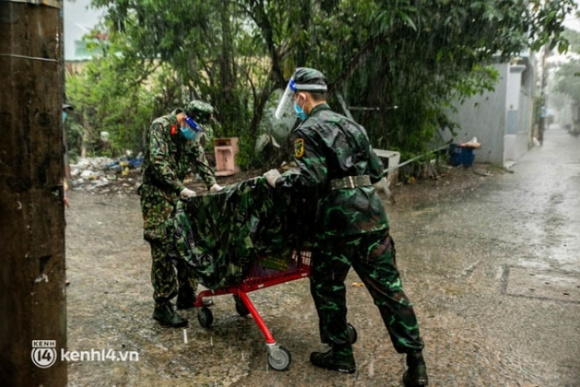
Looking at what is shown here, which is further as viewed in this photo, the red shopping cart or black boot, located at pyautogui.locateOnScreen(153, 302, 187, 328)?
black boot, located at pyautogui.locateOnScreen(153, 302, 187, 328)

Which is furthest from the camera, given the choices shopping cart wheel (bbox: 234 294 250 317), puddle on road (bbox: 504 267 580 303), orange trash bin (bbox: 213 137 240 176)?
orange trash bin (bbox: 213 137 240 176)

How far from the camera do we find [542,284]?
4.93m

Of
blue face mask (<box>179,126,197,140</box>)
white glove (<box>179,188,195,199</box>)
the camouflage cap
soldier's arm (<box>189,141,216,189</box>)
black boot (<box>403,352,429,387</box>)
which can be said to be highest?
the camouflage cap

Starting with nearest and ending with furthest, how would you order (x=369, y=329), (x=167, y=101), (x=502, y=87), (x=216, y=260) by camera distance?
1. (x=216, y=260)
2. (x=369, y=329)
3. (x=167, y=101)
4. (x=502, y=87)

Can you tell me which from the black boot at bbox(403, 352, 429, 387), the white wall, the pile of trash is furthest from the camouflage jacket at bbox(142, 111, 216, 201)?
the white wall

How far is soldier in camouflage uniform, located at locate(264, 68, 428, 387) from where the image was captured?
9.85ft

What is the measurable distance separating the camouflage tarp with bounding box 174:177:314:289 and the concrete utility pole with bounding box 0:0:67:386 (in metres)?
1.22

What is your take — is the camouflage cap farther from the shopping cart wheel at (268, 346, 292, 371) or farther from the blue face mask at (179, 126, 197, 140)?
the shopping cart wheel at (268, 346, 292, 371)

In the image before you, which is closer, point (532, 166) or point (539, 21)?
point (539, 21)

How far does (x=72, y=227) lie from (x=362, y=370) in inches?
215

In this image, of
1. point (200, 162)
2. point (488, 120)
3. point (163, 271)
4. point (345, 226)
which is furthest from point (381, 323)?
point (488, 120)

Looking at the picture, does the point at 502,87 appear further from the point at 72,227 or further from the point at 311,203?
the point at 311,203

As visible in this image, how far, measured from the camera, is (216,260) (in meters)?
3.45

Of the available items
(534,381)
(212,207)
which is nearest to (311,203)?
(212,207)
